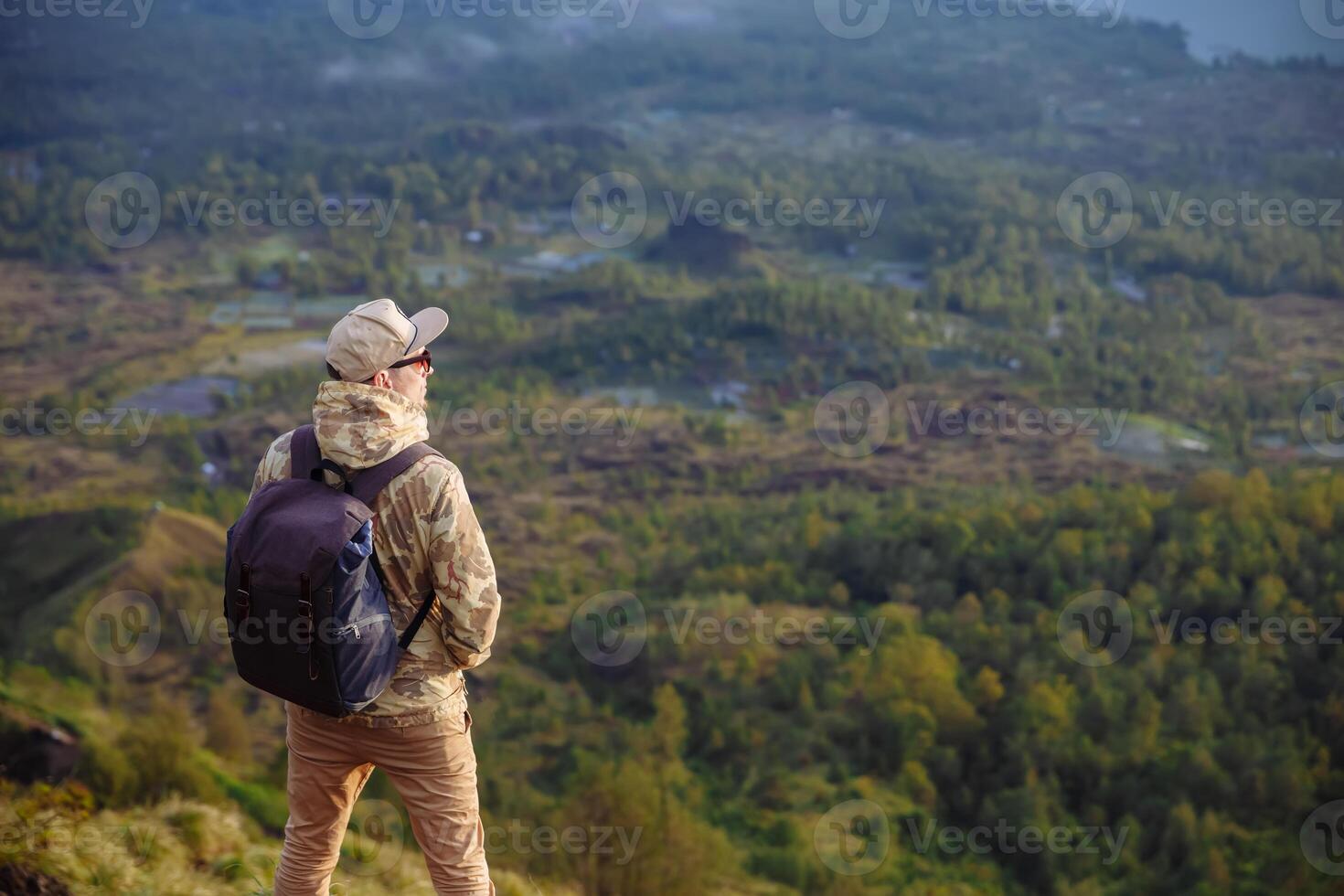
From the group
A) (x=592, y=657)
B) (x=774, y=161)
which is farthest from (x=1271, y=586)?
(x=774, y=161)

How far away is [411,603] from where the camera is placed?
8.70 feet

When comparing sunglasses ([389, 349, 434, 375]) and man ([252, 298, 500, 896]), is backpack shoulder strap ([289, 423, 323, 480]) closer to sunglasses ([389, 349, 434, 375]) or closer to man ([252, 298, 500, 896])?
man ([252, 298, 500, 896])

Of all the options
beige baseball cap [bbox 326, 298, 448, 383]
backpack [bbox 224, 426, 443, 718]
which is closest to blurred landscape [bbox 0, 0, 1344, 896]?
backpack [bbox 224, 426, 443, 718]

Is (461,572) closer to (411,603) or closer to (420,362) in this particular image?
(411,603)

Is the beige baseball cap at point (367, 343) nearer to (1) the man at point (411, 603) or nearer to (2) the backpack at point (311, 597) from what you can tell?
(1) the man at point (411, 603)

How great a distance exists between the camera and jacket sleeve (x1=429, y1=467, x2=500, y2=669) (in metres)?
2.56

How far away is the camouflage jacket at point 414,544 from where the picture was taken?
101 inches

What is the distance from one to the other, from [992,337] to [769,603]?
538 inches

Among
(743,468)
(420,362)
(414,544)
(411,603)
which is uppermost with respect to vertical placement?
(420,362)

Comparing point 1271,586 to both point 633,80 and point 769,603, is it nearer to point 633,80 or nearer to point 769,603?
point 769,603

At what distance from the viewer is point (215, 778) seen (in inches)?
253

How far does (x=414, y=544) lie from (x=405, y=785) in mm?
551

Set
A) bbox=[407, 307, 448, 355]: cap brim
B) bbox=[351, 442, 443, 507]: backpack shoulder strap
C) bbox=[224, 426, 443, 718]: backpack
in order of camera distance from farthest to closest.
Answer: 1. bbox=[407, 307, 448, 355]: cap brim
2. bbox=[351, 442, 443, 507]: backpack shoulder strap
3. bbox=[224, 426, 443, 718]: backpack

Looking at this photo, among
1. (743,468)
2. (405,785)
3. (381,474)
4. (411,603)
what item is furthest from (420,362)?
(743,468)
